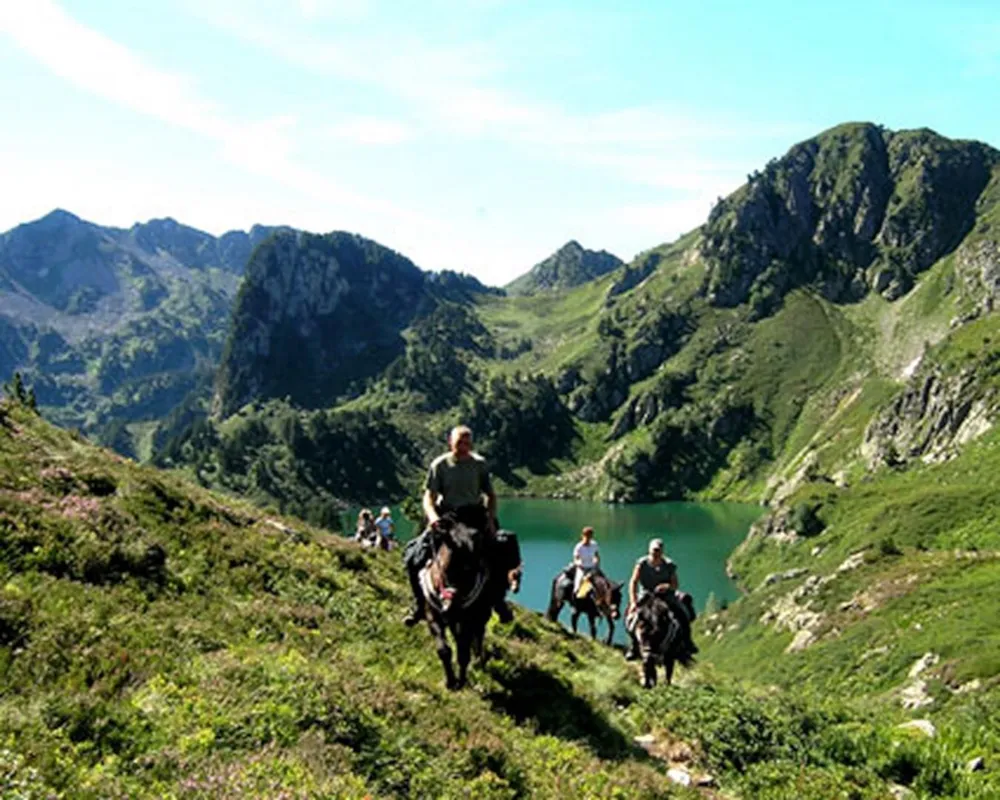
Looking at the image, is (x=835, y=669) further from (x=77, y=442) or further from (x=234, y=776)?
(x=234, y=776)

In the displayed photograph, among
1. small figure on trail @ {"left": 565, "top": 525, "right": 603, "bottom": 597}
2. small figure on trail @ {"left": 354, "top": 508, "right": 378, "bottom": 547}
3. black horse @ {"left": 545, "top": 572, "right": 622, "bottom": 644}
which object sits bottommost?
small figure on trail @ {"left": 354, "top": 508, "right": 378, "bottom": 547}

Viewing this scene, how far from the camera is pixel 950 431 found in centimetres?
14675

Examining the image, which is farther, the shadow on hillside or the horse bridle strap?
the horse bridle strap

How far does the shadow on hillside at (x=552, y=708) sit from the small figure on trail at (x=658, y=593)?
5.08 m

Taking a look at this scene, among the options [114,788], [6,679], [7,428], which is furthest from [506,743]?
[7,428]

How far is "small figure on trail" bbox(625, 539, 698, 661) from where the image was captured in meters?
18.2

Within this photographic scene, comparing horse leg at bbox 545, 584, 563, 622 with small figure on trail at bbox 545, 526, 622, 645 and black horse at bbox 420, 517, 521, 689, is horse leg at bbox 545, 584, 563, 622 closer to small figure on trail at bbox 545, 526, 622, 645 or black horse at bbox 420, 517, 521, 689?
small figure on trail at bbox 545, 526, 622, 645

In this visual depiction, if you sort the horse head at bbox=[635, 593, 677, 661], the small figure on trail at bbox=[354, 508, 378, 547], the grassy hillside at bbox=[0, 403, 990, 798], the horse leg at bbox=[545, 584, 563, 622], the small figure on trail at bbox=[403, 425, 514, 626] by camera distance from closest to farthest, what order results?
the grassy hillside at bbox=[0, 403, 990, 798] < the small figure on trail at bbox=[403, 425, 514, 626] < the horse head at bbox=[635, 593, 677, 661] < the horse leg at bbox=[545, 584, 563, 622] < the small figure on trail at bbox=[354, 508, 378, 547]

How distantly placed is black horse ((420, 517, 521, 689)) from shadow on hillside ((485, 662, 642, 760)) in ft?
3.21

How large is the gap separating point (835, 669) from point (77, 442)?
4920cm

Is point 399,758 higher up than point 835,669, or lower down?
higher up

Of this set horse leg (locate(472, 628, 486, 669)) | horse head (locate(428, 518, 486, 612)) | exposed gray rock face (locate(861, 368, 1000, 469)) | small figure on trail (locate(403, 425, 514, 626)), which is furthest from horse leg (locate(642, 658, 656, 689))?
exposed gray rock face (locate(861, 368, 1000, 469))

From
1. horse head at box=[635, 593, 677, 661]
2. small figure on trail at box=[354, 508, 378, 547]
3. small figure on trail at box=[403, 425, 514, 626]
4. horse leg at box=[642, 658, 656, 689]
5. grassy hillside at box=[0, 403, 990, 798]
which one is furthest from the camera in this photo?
small figure on trail at box=[354, 508, 378, 547]

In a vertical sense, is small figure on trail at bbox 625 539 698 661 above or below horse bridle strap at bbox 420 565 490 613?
below
